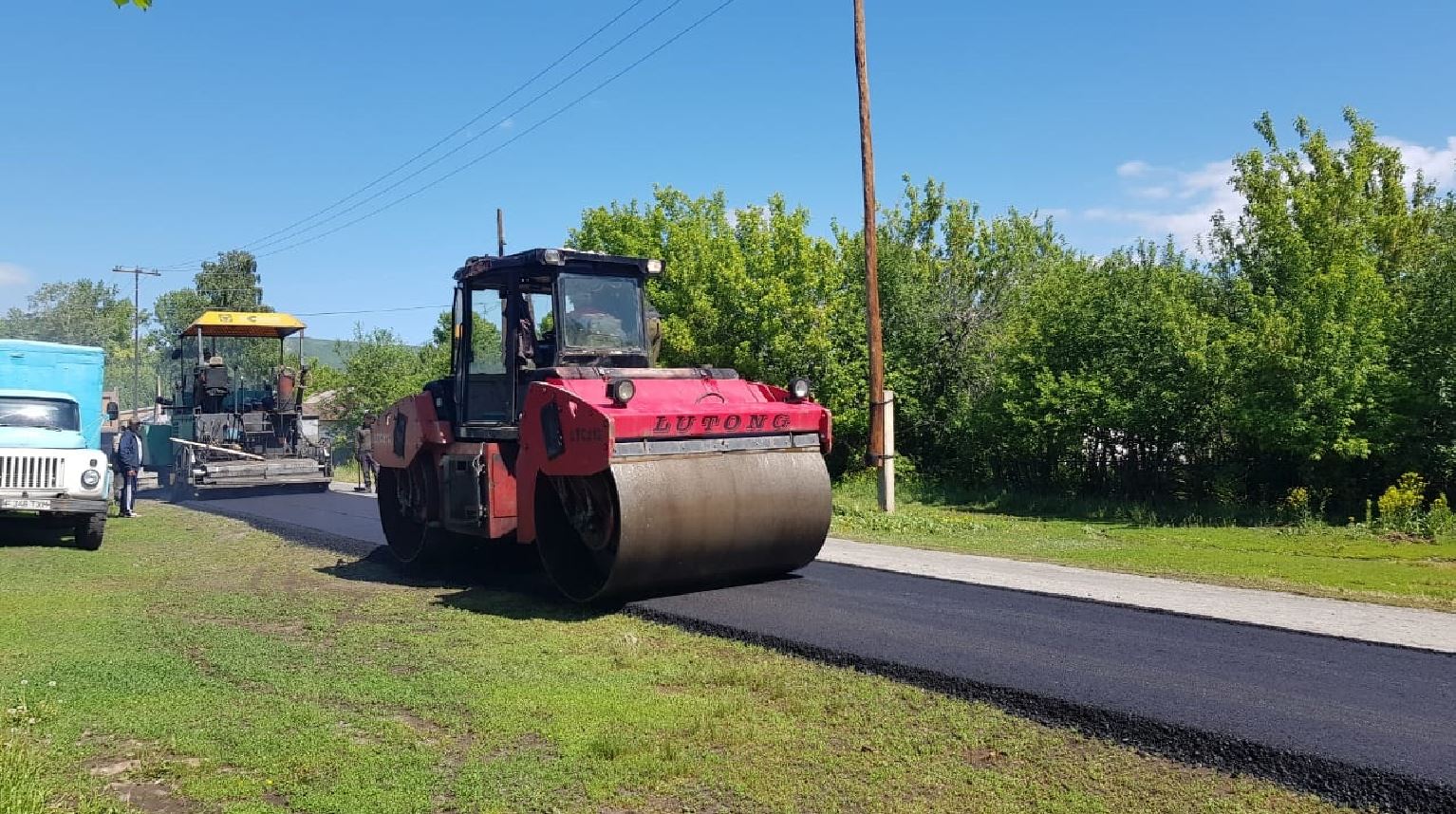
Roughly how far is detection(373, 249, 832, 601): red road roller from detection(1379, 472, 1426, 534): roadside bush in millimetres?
10791

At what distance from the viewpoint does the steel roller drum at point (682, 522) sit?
800 centimetres

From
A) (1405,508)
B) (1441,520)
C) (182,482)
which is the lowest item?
(1441,520)

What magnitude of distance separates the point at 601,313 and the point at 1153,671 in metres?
5.47

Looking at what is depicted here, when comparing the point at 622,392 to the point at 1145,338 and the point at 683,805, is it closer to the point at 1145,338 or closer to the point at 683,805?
the point at 683,805

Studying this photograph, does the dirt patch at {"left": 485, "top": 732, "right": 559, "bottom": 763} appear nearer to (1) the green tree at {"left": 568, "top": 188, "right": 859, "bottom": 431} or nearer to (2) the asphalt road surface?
(2) the asphalt road surface

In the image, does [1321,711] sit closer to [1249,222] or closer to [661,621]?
[661,621]

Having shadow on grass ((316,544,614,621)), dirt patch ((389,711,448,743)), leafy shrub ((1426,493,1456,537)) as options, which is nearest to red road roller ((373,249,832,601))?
shadow on grass ((316,544,614,621))

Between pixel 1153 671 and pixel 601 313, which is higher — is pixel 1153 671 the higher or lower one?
the lower one

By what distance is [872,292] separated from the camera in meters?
18.1

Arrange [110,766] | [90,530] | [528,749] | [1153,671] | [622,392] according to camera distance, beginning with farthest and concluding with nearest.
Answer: [90,530]
[622,392]
[1153,671]
[528,749]
[110,766]

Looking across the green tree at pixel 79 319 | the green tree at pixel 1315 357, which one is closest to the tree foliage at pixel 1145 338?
the green tree at pixel 1315 357

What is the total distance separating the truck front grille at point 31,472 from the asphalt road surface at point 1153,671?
27.9 feet

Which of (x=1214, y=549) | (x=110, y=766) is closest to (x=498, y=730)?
(x=110, y=766)

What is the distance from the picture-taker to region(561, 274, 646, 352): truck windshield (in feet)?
31.3
